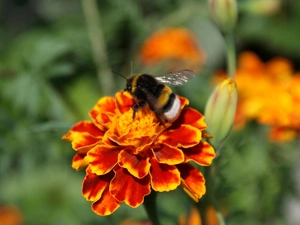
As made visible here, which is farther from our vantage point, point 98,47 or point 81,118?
point 98,47

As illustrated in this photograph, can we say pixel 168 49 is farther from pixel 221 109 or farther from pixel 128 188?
pixel 128 188

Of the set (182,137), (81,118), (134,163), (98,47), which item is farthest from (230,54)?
(98,47)

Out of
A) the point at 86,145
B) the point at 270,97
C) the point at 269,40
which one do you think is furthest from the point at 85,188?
the point at 269,40

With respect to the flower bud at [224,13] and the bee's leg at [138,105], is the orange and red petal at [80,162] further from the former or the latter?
the flower bud at [224,13]

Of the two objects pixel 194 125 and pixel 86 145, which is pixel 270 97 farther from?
pixel 86 145

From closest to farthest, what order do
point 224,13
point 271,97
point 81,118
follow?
1. point 224,13
2. point 271,97
3. point 81,118

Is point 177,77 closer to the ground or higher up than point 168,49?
higher up

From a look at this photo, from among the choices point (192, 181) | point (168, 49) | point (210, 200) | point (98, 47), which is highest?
point (192, 181)

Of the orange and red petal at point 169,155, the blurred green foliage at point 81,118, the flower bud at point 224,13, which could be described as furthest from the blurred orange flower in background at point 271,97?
the orange and red petal at point 169,155
